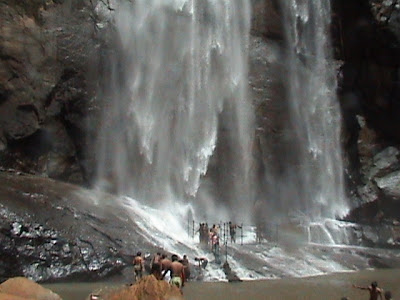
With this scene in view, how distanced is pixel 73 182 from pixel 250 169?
1155 centimetres

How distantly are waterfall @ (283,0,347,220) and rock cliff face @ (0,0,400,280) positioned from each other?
2.58ft

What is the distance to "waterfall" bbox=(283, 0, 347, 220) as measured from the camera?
36.7 metres

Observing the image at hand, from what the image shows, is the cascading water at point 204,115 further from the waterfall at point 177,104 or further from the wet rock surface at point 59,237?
the wet rock surface at point 59,237

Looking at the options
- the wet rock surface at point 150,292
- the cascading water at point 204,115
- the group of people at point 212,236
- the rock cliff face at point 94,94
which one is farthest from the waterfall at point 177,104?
the wet rock surface at point 150,292

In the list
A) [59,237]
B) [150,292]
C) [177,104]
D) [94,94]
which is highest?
[177,104]

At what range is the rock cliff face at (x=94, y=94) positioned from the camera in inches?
1192

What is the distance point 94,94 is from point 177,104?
566cm

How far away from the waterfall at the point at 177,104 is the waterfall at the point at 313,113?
3.74 m

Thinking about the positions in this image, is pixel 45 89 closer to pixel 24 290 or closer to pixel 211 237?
pixel 211 237

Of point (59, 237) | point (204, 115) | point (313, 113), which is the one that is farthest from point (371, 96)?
point (59, 237)

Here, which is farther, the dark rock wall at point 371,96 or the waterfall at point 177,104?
the dark rock wall at point 371,96

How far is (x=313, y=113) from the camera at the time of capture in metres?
39.1

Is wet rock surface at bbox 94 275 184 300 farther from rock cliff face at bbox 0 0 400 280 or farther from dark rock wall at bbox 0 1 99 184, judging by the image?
dark rock wall at bbox 0 1 99 184

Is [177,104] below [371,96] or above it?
below
